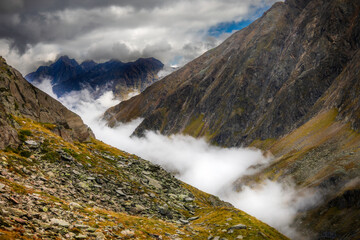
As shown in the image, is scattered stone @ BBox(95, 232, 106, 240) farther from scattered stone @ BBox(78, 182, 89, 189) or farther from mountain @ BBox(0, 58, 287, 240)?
scattered stone @ BBox(78, 182, 89, 189)

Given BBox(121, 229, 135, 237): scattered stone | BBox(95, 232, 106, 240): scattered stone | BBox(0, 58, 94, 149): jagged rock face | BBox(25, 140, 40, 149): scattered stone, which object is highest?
BBox(0, 58, 94, 149): jagged rock face

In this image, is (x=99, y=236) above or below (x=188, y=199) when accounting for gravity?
below

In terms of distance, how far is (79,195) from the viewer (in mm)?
32219

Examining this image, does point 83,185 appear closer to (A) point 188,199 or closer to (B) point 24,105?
(A) point 188,199

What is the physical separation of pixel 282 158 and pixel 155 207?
16957cm

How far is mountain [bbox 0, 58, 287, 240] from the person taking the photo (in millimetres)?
20016

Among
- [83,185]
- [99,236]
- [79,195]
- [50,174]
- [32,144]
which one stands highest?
[32,144]

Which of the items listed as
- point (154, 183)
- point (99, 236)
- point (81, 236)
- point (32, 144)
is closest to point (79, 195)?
point (32, 144)

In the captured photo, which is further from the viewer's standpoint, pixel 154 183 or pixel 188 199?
pixel 188 199

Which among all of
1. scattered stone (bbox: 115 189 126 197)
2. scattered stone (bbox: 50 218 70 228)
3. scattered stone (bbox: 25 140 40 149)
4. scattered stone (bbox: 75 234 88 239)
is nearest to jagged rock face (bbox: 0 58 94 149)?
scattered stone (bbox: 25 140 40 149)

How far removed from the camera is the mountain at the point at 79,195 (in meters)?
20.0

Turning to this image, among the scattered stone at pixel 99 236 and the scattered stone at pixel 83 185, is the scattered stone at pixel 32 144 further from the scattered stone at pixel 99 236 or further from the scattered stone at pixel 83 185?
the scattered stone at pixel 99 236

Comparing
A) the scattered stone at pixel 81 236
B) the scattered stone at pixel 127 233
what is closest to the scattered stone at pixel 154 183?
the scattered stone at pixel 127 233

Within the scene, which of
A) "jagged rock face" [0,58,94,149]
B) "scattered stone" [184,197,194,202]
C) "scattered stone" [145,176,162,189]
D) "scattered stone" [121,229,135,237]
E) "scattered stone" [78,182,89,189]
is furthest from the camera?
"scattered stone" [184,197,194,202]
